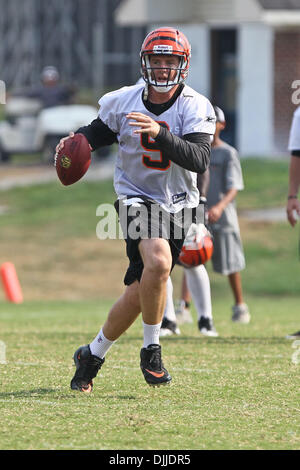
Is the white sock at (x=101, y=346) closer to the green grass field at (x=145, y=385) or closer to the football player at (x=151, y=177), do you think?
the football player at (x=151, y=177)

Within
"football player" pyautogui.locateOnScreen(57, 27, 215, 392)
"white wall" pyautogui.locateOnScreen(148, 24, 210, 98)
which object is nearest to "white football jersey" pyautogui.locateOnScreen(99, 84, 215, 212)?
"football player" pyautogui.locateOnScreen(57, 27, 215, 392)

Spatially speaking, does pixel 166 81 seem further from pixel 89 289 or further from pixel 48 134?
pixel 48 134

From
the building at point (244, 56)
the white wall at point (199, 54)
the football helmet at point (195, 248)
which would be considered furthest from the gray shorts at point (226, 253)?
the white wall at point (199, 54)

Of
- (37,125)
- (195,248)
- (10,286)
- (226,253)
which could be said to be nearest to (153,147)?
(195,248)

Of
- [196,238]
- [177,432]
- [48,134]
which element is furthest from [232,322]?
[48,134]

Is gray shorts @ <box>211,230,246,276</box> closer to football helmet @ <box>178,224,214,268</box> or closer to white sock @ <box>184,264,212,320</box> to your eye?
white sock @ <box>184,264,212,320</box>

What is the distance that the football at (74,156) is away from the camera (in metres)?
5.92

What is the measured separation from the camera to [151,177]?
5.87m

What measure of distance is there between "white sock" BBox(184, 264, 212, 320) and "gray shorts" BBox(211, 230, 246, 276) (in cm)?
111

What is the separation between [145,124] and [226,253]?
455 centimetres

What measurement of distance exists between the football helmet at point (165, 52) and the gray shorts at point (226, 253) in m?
4.11

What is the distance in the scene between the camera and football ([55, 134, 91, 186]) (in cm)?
592

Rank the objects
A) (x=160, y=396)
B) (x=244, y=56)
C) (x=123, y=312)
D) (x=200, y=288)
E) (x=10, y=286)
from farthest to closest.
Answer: (x=244, y=56), (x=10, y=286), (x=200, y=288), (x=123, y=312), (x=160, y=396)

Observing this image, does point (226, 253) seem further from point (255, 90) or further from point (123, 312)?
point (255, 90)
